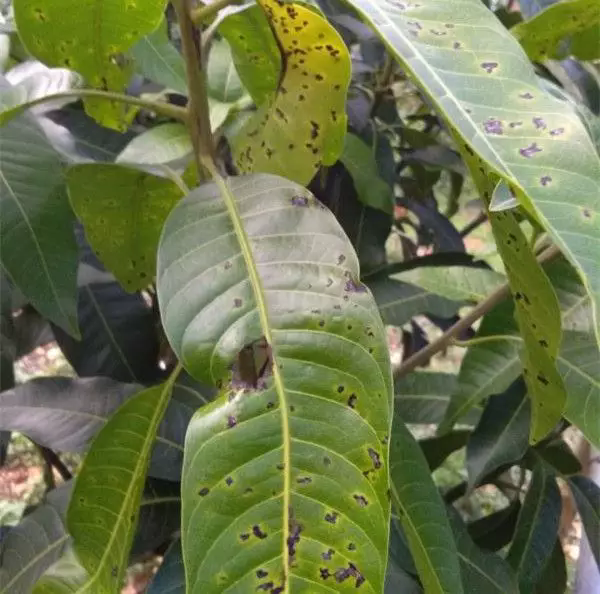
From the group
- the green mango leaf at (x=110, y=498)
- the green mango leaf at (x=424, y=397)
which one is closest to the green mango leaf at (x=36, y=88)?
the green mango leaf at (x=110, y=498)

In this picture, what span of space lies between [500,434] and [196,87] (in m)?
0.49

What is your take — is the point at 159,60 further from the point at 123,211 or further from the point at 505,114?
the point at 505,114

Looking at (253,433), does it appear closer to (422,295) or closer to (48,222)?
(48,222)

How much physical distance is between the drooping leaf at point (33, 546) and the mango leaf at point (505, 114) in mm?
517

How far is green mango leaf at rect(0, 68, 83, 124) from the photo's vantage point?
1.63 feet

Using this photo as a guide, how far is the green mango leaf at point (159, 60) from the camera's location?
683 mm

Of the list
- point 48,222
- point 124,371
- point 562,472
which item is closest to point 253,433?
point 48,222

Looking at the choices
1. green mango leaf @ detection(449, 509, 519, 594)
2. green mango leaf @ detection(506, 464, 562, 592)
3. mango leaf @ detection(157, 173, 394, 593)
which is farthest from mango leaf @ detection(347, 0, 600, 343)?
green mango leaf @ detection(506, 464, 562, 592)

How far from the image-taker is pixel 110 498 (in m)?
0.50

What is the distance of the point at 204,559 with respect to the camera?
331mm

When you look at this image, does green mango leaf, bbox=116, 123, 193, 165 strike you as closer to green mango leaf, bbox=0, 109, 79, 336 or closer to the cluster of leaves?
the cluster of leaves

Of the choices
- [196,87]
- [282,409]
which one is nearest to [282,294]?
[282,409]

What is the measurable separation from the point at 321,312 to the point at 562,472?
2.07 ft

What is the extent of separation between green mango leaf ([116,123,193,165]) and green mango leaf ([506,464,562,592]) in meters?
0.60
